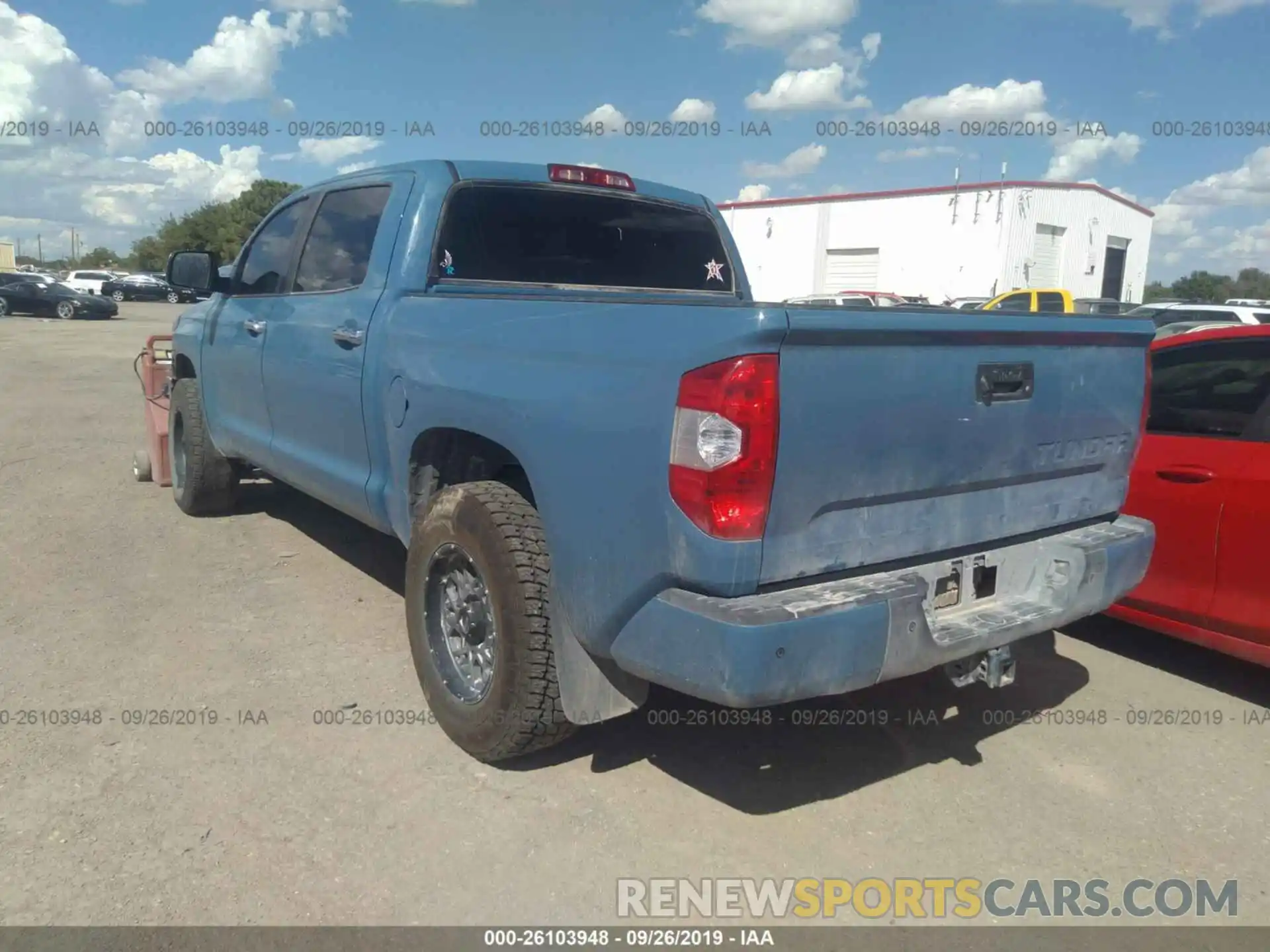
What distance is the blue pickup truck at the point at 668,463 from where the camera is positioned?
247 centimetres

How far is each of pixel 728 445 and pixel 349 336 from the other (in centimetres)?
214

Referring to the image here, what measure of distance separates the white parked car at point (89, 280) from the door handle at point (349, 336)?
50.2 m

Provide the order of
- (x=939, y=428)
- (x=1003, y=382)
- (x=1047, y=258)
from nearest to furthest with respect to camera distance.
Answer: (x=939, y=428) < (x=1003, y=382) < (x=1047, y=258)

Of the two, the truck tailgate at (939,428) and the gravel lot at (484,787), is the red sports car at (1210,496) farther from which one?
the truck tailgate at (939,428)

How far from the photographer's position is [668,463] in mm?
2477

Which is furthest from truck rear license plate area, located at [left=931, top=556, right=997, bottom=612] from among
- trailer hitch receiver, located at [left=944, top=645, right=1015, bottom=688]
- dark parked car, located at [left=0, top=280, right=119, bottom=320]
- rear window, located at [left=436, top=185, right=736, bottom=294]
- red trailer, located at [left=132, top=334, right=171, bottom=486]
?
dark parked car, located at [left=0, top=280, right=119, bottom=320]

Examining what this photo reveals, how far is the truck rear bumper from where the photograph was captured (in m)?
2.44

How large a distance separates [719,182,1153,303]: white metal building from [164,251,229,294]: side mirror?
26.6 m

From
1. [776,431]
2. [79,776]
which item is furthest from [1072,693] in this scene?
[79,776]

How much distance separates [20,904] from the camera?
2.63 meters

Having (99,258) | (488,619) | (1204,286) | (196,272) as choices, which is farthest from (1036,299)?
(99,258)

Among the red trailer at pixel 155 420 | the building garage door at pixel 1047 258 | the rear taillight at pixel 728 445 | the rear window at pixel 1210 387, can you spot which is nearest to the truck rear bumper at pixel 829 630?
the rear taillight at pixel 728 445

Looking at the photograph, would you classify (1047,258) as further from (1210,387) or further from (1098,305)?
(1210,387)

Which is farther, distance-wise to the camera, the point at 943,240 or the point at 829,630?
the point at 943,240
